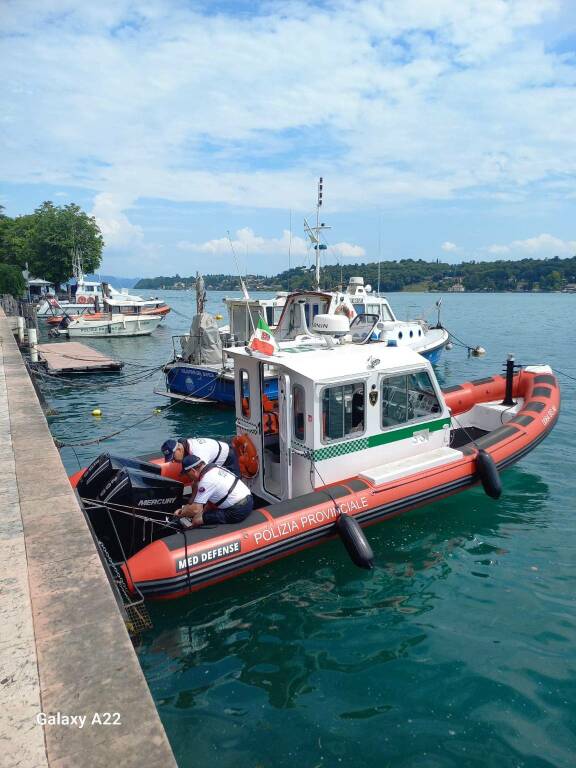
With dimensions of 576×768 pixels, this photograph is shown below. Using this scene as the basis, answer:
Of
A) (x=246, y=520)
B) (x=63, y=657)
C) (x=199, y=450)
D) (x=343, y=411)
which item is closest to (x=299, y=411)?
(x=343, y=411)

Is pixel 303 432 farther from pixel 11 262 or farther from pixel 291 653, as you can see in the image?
pixel 11 262

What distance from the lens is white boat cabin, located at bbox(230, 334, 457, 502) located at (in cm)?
668

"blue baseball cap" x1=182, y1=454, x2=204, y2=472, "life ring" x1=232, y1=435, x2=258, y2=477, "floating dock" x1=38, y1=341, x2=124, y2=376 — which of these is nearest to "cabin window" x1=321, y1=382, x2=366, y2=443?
"life ring" x1=232, y1=435, x2=258, y2=477

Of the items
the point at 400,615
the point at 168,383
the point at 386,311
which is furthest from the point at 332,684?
the point at 386,311

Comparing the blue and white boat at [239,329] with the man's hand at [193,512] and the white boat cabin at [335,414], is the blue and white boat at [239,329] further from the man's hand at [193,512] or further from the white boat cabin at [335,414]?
the man's hand at [193,512]

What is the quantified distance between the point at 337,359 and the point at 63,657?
15.7 ft

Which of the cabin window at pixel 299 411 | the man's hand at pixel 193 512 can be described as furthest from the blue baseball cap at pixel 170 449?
the cabin window at pixel 299 411

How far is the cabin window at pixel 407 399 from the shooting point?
734 cm

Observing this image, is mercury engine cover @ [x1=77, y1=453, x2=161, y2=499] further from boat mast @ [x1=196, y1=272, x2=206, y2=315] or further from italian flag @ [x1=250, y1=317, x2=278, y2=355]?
boat mast @ [x1=196, y1=272, x2=206, y2=315]

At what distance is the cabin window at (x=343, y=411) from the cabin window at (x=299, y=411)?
0.82 feet

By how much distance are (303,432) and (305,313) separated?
8.65m

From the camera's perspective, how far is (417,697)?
4.63 metres

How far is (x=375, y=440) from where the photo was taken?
7.28 metres

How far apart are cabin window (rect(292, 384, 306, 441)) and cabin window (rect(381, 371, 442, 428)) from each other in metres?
1.22
